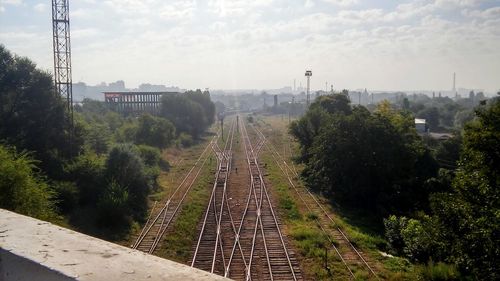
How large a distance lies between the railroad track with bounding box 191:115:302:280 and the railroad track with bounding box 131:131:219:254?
1639 mm

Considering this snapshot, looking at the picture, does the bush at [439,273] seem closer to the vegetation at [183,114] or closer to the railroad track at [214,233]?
the railroad track at [214,233]

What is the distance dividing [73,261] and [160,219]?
1865 centimetres

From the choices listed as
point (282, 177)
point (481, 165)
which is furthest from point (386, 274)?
point (282, 177)

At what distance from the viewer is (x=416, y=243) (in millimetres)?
15789

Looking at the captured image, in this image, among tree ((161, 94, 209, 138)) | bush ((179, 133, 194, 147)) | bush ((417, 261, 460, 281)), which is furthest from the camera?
tree ((161, 94, 209, 138))

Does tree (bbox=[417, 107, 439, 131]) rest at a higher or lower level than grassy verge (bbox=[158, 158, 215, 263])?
higher

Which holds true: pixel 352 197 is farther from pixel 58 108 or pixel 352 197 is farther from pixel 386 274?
pixel 58 108

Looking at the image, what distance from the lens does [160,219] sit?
2019 centimetres

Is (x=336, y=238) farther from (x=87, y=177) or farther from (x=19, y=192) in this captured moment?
(x=87, y=177)

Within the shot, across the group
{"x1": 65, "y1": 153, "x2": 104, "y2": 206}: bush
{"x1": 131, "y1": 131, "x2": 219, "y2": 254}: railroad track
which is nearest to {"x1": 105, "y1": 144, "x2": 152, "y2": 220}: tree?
{"x1": 65, "y1": 153, "x2": 104, "y2": 206}: bush

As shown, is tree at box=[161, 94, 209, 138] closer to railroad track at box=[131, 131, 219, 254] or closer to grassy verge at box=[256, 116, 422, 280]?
railroad track at box=[131, 131, 219, 254]

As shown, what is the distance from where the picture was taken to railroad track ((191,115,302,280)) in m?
14.2

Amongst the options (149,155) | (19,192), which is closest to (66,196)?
(19,192)

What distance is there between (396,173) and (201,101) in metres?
56.8
